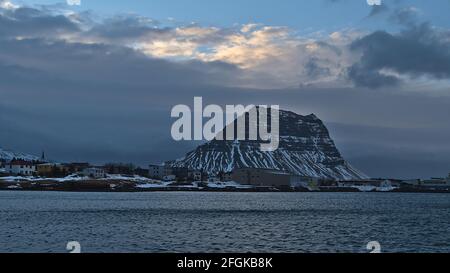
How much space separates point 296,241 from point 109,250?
19494 millimetres

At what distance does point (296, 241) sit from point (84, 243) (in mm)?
21265

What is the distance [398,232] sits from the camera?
69812 mm

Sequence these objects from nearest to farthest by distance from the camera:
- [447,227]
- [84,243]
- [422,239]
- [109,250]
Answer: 1. [109,250]
2. [84,243]
3. [422,239]
4. [447,227]

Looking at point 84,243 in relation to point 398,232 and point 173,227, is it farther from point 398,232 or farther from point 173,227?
point 398,232

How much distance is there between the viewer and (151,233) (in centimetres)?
6225
